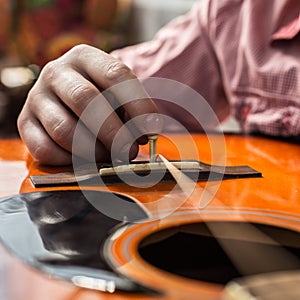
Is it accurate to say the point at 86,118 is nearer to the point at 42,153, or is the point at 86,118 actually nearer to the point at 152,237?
the point at 42,153

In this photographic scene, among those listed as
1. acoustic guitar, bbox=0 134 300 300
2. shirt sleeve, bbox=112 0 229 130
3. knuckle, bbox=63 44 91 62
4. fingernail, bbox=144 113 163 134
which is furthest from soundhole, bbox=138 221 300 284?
shirt sleeve, bbox=112 0 229 130

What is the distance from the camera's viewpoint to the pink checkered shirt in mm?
928

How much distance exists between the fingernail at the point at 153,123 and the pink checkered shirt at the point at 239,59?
307mm

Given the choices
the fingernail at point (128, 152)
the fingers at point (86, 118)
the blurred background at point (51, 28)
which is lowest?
the blurred background at point (51, 28)

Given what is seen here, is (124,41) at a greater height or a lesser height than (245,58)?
lesser

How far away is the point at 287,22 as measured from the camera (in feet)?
3.13

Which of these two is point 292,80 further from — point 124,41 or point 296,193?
point 124,41

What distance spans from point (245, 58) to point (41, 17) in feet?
5.44

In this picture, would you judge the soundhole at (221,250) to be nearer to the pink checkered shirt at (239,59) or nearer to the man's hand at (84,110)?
the man's hand at (84,110)

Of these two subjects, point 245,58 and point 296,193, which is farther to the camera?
point 245,58

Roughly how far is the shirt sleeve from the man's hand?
1.06 feet

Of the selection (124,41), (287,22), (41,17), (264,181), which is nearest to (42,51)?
(41,17)

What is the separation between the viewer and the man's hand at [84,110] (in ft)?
2.18

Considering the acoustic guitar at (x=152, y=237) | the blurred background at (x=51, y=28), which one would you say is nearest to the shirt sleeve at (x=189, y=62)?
the acoustic guitar at (x=152, y=237)
